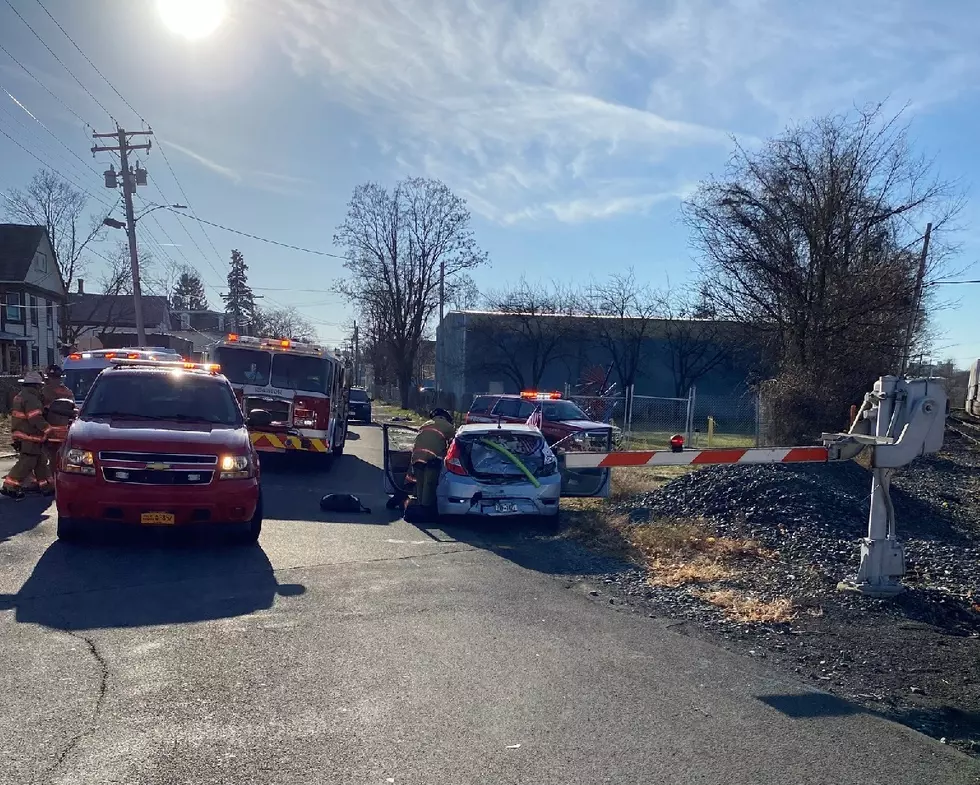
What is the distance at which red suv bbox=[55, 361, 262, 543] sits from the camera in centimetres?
866

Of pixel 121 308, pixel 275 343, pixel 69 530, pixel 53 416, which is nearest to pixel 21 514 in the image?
pixel 53 416

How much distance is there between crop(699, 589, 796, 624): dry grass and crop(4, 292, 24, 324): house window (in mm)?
51819

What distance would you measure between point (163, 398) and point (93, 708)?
5.85 metres

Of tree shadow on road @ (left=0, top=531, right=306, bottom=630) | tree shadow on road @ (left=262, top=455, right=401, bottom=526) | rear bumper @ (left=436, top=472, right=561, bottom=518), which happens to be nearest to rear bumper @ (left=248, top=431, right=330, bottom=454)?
tree shadow on road @ (left=262, top=455, right=401, bottom=526)

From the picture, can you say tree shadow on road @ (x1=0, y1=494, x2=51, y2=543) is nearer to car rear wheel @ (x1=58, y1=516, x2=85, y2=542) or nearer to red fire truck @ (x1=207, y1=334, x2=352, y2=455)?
car rear wheel @ (x1=58, y1=516, x2=85, y2=542)

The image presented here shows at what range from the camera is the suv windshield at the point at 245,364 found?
18641 mm

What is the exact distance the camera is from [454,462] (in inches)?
453

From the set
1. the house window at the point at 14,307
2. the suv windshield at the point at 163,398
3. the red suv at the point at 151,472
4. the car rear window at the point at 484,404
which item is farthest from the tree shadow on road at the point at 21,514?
A: the house window at the point at 14,307

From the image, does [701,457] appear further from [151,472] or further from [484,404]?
[484,404]

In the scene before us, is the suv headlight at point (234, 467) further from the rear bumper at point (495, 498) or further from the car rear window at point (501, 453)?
the car rear window at point (501, 453)

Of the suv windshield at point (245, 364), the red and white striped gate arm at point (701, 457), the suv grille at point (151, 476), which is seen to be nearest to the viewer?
the red and white striped gate arm at point (701, 457)

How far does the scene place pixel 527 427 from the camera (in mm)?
12133

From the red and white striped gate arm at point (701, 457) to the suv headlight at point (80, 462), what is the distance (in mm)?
4677

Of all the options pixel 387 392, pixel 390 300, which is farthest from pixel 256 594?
pixel 387 392
